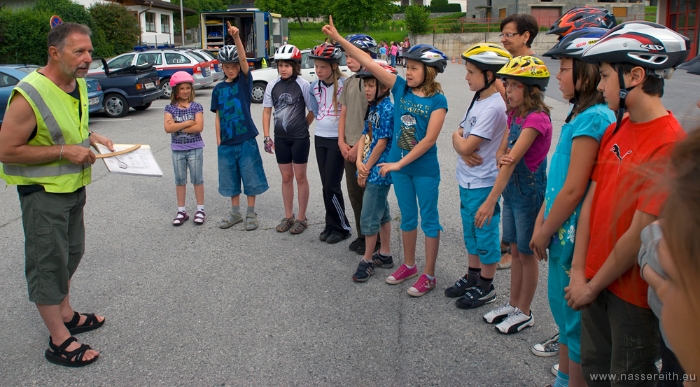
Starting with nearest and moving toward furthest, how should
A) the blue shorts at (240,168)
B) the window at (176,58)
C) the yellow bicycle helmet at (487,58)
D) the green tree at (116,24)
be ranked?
1. the yellow bicycle helmet at (487,58)
2. the blue shorts at (240,168)
3. the window at (176,58)
4. the green tree at (116,24)

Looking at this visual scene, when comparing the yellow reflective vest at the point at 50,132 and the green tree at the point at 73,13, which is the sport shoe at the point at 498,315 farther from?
the green tree at the point at 73,13

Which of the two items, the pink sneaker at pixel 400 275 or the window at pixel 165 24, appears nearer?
the pink sneaker at pixel 400 275

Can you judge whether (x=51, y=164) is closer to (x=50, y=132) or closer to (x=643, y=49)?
(x=50, y=132)

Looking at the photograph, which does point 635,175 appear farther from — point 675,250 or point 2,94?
point 2,94

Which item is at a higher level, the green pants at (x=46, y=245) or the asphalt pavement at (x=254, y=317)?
the green pants at (x=46, y=245)

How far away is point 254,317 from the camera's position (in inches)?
156

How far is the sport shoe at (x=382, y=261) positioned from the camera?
4.86 metres


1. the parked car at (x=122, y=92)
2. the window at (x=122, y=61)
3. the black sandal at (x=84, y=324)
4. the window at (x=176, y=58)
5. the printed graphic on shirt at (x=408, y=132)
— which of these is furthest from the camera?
the window at (x=176, y=58)

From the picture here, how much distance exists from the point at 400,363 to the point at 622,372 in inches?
59.3

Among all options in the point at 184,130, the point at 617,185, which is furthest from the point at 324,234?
the point at 617,185

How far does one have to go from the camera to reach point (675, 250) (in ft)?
3.52

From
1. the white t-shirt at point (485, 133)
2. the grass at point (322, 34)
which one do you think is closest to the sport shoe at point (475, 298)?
the white t-shirt at point (485, 133)

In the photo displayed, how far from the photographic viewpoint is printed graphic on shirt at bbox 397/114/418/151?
13.5 ft

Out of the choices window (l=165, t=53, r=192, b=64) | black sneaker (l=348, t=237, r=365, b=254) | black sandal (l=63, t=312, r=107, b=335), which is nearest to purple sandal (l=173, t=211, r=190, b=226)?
black sneaker (l=348, t=237, r=365, b=254)
